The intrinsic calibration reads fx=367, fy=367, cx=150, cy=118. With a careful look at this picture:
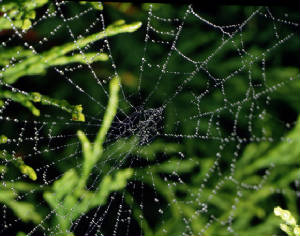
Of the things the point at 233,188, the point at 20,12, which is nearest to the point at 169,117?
the point at 233,188

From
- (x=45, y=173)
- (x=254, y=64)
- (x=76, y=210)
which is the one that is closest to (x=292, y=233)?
(x=76, y=210)

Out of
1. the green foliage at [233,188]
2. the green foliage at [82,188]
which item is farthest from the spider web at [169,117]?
the green foliage at [82,188]

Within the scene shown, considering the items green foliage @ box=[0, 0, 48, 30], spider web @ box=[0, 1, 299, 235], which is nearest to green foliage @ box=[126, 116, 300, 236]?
spider web @ box=[0, 1, 299, 235]

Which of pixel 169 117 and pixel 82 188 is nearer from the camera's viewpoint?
pixel 82 188

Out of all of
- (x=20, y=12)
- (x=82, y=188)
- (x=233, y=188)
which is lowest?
(x=233, y=188)

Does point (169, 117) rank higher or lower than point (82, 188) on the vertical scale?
higher

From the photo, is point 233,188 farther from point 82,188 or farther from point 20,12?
point 20,12

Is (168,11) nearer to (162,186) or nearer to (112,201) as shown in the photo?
(162,186)
